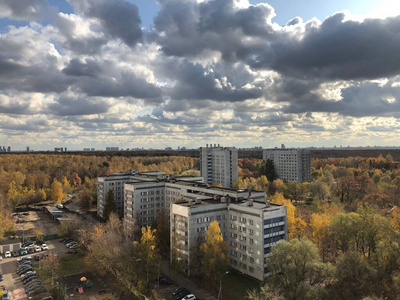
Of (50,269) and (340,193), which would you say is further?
(340,193)

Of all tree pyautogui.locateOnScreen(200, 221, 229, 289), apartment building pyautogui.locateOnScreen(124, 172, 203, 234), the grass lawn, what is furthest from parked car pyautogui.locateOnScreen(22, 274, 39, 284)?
the grass lawn

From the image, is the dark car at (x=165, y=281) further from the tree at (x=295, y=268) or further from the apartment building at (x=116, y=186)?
the apartment building at (x=116, y=186)

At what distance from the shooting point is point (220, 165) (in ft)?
522

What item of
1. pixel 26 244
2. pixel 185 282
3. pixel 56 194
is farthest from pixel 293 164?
pixel 26 244

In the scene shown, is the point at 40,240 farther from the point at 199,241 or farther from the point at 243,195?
the point at 243,195

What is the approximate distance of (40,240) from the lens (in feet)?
282

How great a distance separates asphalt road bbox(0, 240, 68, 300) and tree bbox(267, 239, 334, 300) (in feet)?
147

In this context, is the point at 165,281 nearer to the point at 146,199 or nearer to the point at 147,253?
the point at 147,253

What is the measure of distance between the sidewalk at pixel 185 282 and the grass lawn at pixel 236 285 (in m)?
3.37

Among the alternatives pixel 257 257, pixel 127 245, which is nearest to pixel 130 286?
pixel 127 245

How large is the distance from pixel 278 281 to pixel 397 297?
1629 centimetres


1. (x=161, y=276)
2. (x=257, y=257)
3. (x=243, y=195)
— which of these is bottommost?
(x=161, y=276)

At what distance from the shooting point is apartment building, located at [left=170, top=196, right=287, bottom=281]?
5862 centimetres

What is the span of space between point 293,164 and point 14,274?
148330 millimetres
